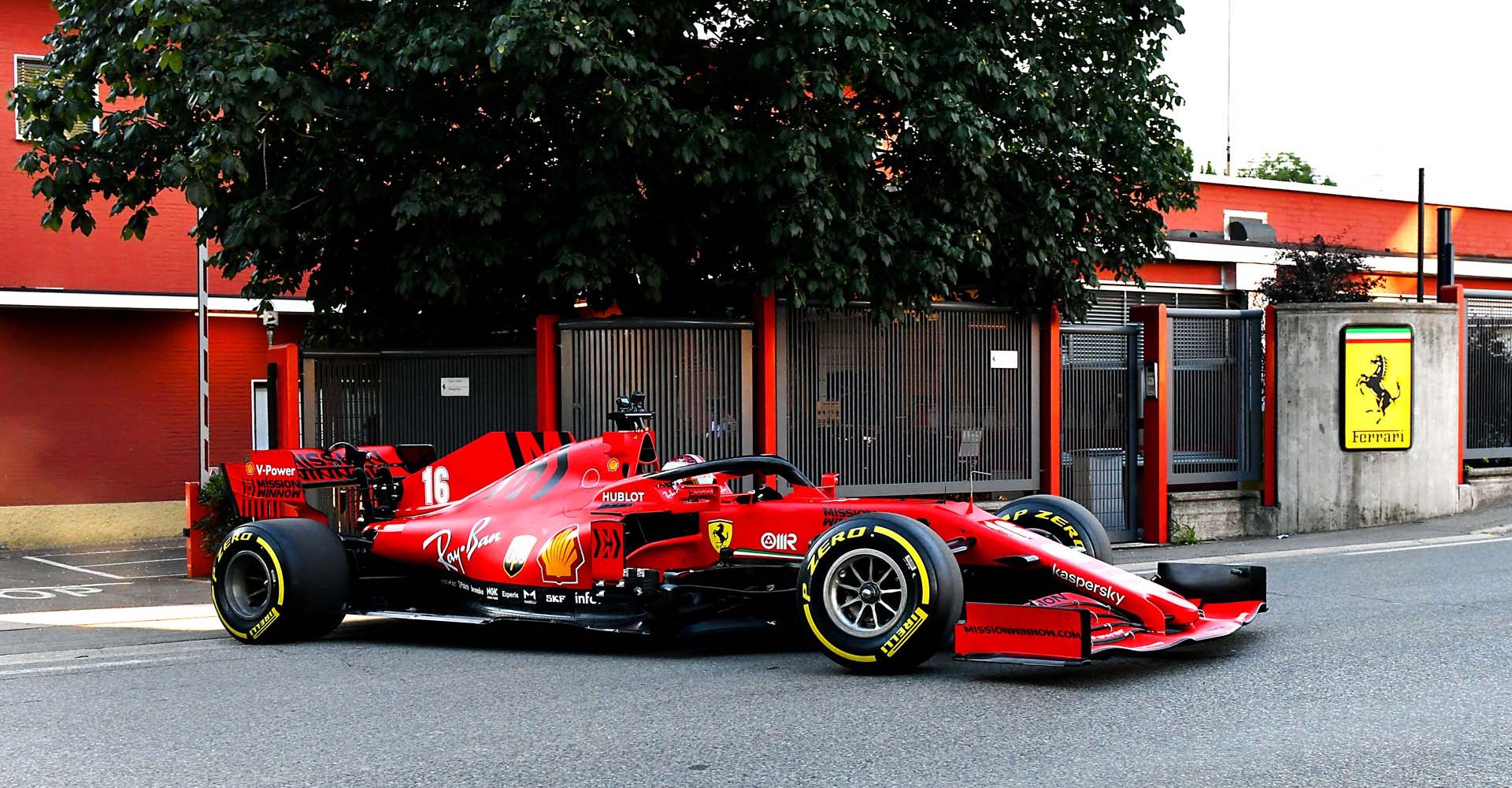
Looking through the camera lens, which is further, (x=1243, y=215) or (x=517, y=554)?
(x=1243, y=215)

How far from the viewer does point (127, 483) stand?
19.1m

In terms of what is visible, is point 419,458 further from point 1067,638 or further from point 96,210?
point 96,210

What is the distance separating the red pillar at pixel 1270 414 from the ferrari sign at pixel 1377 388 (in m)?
0.67

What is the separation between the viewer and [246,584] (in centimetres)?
934

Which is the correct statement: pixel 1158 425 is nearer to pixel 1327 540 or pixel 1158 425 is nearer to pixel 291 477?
pixel 1327 540

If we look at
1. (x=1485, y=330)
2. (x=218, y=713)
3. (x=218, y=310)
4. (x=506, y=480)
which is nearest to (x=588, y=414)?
(x=506, y=480)

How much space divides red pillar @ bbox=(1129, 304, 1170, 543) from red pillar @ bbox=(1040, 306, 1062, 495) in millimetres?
969

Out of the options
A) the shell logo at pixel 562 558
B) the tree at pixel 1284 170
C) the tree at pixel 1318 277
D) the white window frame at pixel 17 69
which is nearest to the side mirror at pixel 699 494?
the shell logo at pixel 562 558

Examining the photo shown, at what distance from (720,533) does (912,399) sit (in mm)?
6253

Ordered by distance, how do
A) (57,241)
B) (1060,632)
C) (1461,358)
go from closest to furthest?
(1060,632) < (1461,358) < (57,241)

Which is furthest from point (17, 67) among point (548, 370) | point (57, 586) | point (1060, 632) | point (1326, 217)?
point (1326, 217)

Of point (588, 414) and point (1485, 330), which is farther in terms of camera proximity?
point (1485, 330)

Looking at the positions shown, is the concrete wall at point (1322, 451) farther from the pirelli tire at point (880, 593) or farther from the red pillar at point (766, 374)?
the pirelli tire at point (880, 593)

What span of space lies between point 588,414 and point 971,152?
391 centimetres
